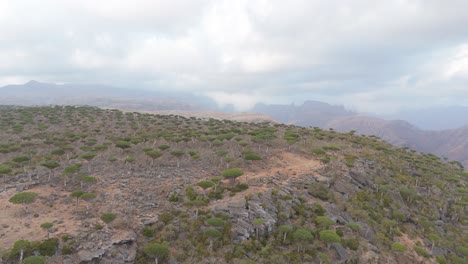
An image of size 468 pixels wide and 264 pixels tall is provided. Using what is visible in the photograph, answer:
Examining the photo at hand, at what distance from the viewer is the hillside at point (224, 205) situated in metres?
21.2

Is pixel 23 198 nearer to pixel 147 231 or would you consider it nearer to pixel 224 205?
pixel 147 231

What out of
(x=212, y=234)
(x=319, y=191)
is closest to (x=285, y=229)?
(x=212, y=234)

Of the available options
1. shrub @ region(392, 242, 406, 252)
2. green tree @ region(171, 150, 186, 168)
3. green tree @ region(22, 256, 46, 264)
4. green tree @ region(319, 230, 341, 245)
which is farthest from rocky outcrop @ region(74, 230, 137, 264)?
Answer: shrub @ region(392, 242, 406, 252)

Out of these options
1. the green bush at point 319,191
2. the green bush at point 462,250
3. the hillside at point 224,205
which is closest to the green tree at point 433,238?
the hillside at point 224,205

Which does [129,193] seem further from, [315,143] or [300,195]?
[315,143]

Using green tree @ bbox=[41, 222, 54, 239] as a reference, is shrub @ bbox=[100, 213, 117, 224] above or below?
above

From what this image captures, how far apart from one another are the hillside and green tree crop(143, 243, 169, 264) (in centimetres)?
11

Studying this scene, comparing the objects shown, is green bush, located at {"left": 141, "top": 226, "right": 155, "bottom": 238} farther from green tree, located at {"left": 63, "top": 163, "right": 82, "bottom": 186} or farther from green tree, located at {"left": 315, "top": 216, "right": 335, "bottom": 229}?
green tree, located at {"left": 315, "top": 216, "right": 335, "bottom": 229}

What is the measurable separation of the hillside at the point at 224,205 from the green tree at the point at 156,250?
0.35 ft

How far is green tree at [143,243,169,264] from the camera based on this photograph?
19578 millimetres

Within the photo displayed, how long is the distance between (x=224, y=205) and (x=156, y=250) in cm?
813

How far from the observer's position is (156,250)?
64.3 ft

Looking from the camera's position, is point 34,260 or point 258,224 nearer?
point 34,260

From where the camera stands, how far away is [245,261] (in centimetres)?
2028
